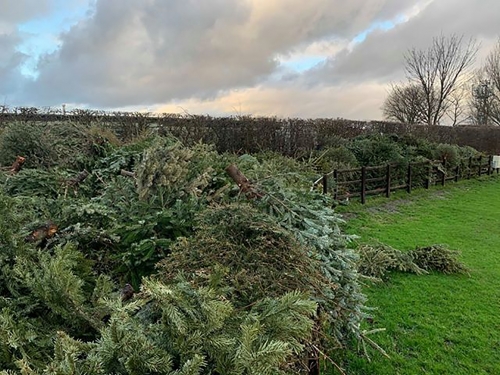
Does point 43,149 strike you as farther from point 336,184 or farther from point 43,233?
point 336,184

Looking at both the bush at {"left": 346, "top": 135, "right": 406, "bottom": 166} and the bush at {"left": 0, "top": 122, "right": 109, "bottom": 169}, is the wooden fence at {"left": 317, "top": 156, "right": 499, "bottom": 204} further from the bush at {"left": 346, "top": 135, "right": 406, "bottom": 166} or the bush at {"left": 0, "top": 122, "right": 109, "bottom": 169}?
the bush at {"left": 0, "top": 122, "right": 109, "bottom": 169}

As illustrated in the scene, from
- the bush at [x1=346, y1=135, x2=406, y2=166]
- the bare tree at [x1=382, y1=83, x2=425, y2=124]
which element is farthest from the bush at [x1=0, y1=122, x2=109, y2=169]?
the bare tree at [x1=382, y1=83, x2=425, y2=124]

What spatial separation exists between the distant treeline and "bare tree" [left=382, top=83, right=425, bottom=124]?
13314 mm

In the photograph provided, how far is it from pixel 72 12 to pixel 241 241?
482 centimetres

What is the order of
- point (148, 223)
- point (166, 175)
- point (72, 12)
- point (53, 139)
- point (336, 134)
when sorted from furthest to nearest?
point (336, 134), point (53, 139), point (72, 12), point (166, 175), point (148, 223)

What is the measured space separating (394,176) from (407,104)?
18.2 metres

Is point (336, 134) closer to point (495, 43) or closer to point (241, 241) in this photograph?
point (241, 241)

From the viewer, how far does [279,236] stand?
1.78 m

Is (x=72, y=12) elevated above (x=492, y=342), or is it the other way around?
(x=72, y=12)

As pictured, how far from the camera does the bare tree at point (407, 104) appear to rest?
26.7 meters

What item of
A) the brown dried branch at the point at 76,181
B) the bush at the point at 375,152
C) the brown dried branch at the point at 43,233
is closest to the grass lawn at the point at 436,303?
the brown dried branch at the point at 43,233

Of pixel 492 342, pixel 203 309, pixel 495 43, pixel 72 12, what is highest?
pixel 495 43

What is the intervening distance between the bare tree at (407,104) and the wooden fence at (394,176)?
12620mm

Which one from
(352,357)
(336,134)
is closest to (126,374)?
(352,357)
